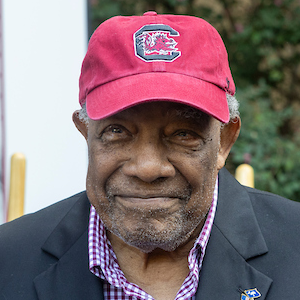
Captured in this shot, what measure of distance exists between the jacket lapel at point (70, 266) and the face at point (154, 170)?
0.26 m

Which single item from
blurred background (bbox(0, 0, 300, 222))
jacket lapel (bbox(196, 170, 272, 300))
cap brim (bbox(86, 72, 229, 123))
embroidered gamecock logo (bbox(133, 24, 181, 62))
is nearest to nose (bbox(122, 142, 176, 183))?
cap brim (bbox(86, 72, 229, 123))

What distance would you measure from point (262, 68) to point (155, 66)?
4.21 metres

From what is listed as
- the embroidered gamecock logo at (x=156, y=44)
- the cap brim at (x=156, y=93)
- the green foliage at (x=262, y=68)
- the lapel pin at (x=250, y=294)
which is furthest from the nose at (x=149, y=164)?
the green foliage at (x=262, y=68)

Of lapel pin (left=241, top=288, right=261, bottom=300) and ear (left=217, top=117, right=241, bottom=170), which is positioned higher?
ear (left=217, top=117, right=241, bottom=170)

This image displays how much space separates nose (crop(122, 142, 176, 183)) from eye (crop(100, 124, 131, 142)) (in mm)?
74

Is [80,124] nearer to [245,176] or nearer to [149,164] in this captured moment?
[149,164]

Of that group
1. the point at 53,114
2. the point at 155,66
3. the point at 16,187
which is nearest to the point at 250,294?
the point at 155,66

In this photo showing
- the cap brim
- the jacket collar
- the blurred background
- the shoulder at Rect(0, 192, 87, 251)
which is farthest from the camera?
the blurred background

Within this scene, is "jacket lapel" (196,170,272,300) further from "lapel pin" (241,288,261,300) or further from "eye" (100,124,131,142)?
"eye" (100,124,131,142)

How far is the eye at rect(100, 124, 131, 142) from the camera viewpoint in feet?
5.80

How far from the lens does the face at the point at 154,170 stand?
1715mm

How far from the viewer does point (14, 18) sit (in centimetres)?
325

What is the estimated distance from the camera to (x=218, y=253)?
6.40 feet

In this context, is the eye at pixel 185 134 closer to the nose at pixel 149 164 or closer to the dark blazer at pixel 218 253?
the nose at pixel 149 164
